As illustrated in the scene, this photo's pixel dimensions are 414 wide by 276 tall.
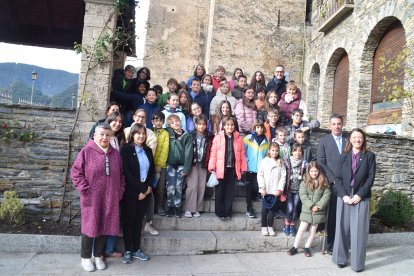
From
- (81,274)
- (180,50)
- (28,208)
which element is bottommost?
(81,274)

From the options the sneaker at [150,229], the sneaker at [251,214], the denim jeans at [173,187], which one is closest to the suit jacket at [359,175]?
the sneaker at [251,214]

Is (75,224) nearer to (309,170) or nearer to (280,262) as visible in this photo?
(280,262)

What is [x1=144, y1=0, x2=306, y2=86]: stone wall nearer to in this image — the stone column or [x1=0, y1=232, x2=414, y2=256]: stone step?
the stone column

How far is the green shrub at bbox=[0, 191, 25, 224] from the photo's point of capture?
438cm

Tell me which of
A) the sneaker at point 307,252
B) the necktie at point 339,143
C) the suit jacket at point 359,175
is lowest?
the sneaker at point 307,252

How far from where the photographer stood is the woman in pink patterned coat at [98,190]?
11.7 ft

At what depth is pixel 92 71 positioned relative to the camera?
16.2 ft

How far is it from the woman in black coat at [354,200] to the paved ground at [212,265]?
0.21 metres

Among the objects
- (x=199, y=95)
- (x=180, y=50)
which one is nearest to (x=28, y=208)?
(x=199, y=95)

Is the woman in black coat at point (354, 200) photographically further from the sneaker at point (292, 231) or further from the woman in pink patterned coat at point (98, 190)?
the woman in pink patterned coat at point (98, 190)

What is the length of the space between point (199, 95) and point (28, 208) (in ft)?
11.3

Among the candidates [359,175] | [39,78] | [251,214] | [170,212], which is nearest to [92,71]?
[170,212]

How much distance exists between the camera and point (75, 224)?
4746 mm

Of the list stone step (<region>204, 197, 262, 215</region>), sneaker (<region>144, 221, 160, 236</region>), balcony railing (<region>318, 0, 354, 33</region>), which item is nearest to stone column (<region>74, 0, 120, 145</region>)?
sneaker (<region>144, 221, 160, 236</region>)
